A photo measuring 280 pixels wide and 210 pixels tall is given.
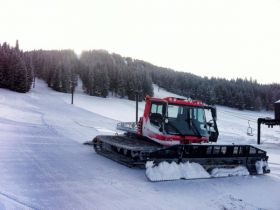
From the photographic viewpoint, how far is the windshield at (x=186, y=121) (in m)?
11.5

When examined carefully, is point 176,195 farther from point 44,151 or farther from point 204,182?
point 44,151

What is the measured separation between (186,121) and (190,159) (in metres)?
1.63

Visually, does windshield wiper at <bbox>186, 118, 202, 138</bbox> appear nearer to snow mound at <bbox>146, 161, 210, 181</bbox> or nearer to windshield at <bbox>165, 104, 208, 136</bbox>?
windshield at <bbox>165, 104, 208, 136</bbox>

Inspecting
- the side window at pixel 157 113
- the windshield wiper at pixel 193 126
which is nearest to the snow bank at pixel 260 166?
the windshield wiper at pixel 193 126

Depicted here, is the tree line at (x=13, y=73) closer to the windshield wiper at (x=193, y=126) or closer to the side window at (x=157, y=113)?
the side window at (x=157, y=113)

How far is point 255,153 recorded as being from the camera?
39.4ft

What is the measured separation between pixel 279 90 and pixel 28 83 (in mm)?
89961

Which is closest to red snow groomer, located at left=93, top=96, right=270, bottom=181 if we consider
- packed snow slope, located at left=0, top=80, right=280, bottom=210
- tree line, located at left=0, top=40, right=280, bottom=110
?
packed snow slope, located at left=0, top=80, right=280, bottom=210

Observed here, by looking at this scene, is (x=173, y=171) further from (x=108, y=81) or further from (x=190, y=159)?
(x=108, y=81)

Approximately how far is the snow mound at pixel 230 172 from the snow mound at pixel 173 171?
0.42m

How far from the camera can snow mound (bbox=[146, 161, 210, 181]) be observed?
32.0 feet

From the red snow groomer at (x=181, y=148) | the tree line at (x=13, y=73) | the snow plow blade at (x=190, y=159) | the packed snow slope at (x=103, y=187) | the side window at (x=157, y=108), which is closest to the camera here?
the packed snow slope at (x=103, y=187)

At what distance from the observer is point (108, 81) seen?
8494 cm

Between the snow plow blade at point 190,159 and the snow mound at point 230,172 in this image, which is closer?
the snow plow blade at point 190,159
